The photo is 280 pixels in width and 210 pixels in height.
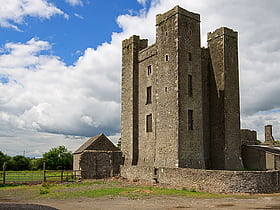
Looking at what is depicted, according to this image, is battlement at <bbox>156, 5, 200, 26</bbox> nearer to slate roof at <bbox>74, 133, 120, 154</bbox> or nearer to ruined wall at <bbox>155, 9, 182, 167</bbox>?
ruined wall at <bbox>155, 9, 182, 167</bbox>

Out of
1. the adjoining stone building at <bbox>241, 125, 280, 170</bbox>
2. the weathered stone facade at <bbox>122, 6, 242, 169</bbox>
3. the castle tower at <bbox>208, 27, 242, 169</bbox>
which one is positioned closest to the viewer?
the weathered stone facade at <bbox>122, 6, 242, 169</bbox>

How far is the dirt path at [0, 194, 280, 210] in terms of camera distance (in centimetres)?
1324

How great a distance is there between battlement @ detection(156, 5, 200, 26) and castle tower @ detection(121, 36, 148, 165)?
190 inches

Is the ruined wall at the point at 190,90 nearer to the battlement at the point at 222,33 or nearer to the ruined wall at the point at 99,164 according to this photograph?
the battlement at the point at 222,33

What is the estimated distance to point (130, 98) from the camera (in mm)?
29938

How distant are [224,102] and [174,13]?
8438mm

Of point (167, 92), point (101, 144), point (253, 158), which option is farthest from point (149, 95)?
point (253, 158)

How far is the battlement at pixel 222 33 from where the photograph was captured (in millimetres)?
26453

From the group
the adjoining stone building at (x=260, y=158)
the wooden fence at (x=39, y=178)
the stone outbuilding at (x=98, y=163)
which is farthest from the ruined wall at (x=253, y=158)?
the wooden fence at (x=39, y=178)

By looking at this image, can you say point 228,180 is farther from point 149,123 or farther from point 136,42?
point 136,42

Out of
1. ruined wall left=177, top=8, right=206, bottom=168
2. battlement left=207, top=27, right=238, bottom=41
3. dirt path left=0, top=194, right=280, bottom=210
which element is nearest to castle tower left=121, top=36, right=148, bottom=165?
ruined wall left=177, top=8, right=206, bottom=168

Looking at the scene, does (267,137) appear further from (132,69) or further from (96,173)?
(96,173)

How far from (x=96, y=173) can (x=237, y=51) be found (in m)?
16.8

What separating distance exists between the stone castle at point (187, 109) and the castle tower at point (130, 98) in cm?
15
